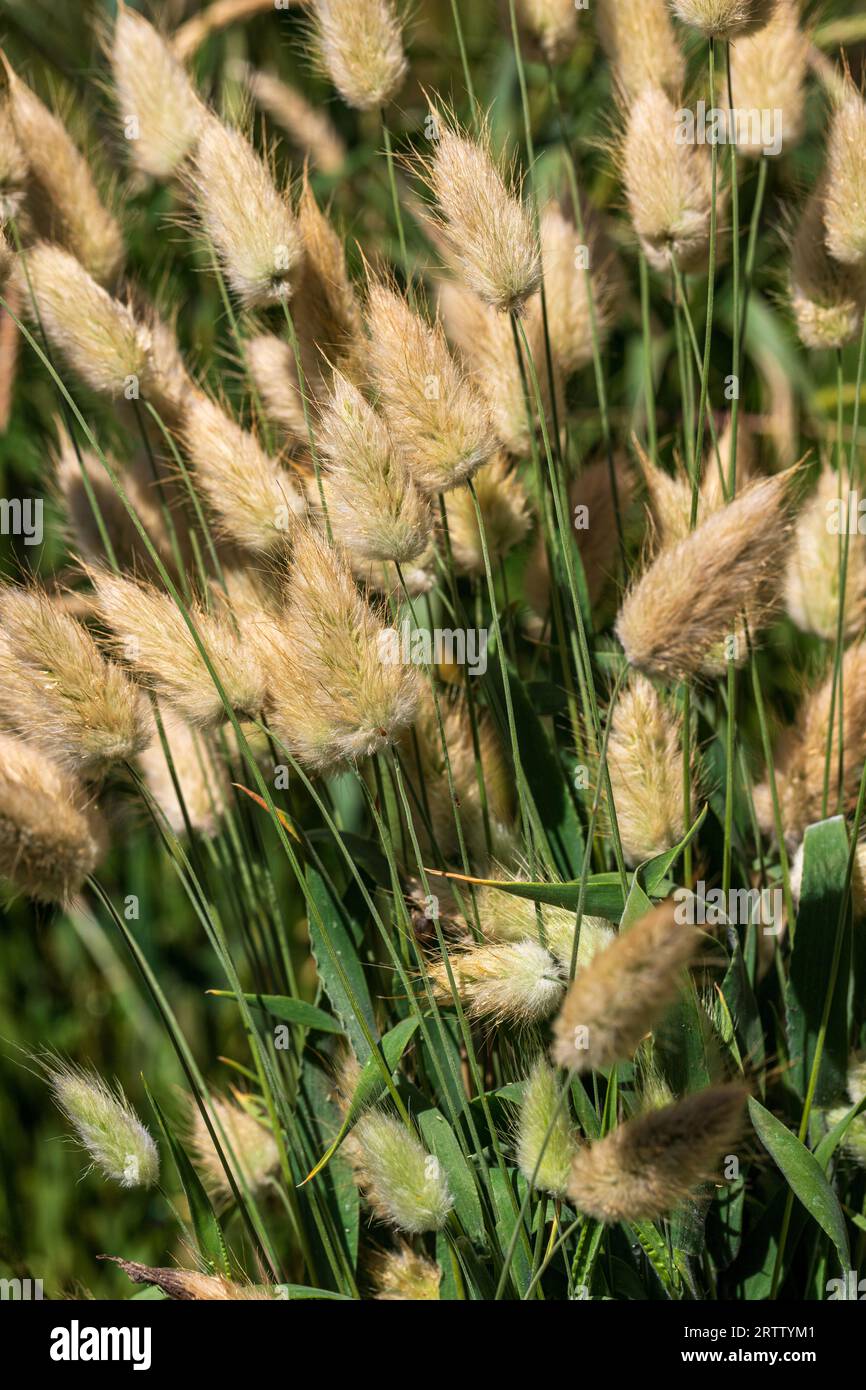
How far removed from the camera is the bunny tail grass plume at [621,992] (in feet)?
1.25

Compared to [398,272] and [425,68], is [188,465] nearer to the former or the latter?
[398,272]

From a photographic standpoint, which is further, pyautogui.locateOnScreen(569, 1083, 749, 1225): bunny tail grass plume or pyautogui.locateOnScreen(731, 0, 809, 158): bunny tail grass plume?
pyautogui.locateOnScreen(731, 0, 809, 158): bunny tail grass plume

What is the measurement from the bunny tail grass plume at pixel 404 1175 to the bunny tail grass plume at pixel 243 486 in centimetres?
29

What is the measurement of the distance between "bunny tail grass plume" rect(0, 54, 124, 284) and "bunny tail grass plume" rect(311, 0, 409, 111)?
0.15 metres

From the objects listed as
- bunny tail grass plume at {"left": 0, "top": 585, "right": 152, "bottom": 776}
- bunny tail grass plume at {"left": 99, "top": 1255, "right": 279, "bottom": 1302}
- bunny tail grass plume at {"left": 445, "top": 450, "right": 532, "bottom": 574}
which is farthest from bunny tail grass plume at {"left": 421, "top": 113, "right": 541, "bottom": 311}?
bunny tail grass plume at {"left": 99, "top": 1255, "right": 279, "bottom": 1302}

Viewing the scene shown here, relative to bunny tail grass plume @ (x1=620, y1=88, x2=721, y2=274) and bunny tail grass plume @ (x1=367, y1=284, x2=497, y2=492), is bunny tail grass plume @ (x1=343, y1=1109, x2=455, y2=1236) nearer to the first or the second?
bunny tail grass plume @ (x1=367, y1=284, x2=497, y2=492)

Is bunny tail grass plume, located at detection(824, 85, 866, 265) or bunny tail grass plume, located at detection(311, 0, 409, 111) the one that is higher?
bunny tail grass plume, located at detection(311, 0, 409, 111)

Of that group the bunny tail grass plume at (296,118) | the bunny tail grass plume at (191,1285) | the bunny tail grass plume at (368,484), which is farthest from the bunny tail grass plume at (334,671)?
the bunny tail grass plume at (296,118)

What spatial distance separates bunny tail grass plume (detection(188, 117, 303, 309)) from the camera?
60 centimetres

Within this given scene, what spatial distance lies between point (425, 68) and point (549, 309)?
31.2 inches

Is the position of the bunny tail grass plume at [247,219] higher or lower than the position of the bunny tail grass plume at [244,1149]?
higher

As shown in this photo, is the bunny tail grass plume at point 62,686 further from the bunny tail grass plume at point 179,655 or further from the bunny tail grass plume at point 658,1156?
the bunny tail grass plume at point 658,1156
